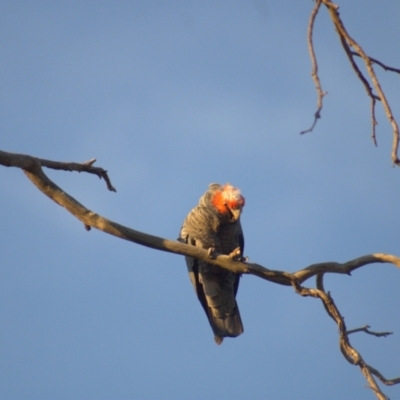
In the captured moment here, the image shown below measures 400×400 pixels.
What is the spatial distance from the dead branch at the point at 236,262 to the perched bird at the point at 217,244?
2.21 m

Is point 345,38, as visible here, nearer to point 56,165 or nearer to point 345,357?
point 345,357

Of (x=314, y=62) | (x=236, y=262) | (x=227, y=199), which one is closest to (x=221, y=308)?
(x=227, y=199)

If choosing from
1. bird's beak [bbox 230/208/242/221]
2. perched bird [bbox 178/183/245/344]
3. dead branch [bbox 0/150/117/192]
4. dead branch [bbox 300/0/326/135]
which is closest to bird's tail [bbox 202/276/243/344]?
perched bird [bbox 178/183/245/344]

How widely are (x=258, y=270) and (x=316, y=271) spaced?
579 mm

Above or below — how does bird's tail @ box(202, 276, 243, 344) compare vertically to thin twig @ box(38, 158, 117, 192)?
below

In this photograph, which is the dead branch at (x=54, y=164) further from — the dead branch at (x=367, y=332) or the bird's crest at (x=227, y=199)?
the dead branch at (x=367, y=332)

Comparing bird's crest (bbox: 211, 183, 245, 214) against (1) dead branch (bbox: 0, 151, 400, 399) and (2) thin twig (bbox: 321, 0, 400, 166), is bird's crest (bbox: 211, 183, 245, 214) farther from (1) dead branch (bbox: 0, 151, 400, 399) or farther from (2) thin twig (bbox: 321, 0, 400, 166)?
(2) thin twig (bbox: 321, 0, 400, 166)

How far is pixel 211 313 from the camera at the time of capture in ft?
33.7

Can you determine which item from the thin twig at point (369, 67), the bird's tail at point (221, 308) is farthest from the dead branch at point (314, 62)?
the bird's tail at point (221, 308)

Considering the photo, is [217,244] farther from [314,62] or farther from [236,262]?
[314,62]

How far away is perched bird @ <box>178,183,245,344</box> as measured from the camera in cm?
939

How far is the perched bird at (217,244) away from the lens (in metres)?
9.39

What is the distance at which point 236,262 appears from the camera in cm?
722

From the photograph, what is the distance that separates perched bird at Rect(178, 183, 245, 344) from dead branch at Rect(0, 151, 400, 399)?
2213mm
